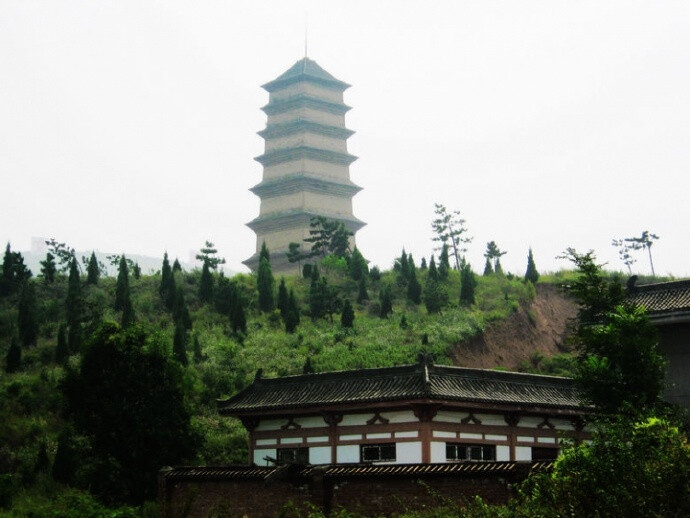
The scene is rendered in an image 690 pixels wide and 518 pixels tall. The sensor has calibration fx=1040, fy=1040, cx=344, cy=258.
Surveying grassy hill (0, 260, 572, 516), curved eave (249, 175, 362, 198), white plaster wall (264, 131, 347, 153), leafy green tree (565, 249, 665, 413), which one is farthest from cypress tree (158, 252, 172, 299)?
leafy green tree (565, 249, 665, 413)

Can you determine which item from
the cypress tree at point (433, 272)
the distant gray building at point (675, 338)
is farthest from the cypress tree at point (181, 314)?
the distant gray building at point (675, 338)

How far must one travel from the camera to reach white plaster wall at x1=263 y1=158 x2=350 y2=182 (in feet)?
266

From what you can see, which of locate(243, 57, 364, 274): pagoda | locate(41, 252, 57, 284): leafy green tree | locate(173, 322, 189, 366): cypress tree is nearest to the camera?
locate(173, 322, 189, 366): cypress tree

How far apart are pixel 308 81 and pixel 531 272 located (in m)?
27.3

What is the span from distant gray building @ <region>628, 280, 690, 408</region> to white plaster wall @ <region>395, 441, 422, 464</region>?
704 centimetres

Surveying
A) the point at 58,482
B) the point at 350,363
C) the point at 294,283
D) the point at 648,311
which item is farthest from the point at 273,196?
the point at 648,311

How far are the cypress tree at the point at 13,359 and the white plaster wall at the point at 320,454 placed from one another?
808 inches

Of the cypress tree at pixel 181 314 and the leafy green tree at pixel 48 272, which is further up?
the leafy green tree at pixel 48 272

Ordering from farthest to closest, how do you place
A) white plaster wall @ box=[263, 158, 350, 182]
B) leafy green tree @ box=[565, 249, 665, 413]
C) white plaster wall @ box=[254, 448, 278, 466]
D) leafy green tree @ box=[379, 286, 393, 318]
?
white plaster wall @ box=[263, 158, 350, 182], leafy green tree @ box=[379, 286, 393, 318], white plaster wall @ box=[254, 448, 278, 466], leafy green tree @ box=[565, 249, 665, 413]

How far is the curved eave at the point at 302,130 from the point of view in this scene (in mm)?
82375

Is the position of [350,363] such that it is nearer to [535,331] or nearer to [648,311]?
[535,331]

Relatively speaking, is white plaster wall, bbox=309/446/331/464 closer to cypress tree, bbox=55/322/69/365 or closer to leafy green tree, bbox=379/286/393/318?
cypress tree, bbox=55/322/69/365

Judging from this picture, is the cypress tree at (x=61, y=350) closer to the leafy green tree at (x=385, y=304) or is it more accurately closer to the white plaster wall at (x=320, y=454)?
the leafy green tree at (x=385, y=304)

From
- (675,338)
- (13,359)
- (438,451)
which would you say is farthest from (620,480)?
(13,359)
